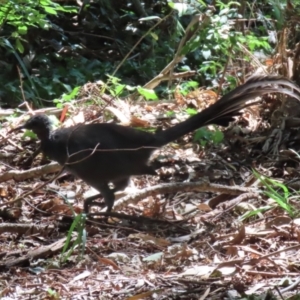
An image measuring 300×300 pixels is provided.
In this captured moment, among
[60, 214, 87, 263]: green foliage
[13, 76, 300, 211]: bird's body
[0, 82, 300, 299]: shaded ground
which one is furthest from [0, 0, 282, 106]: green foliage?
[60, 214, 87, 263]: green foliage

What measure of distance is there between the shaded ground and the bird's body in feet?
0.79

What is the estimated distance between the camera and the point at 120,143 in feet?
17.3

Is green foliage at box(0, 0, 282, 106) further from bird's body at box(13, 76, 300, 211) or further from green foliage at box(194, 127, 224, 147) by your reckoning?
bird's body at box(13, 76, 300, 211)

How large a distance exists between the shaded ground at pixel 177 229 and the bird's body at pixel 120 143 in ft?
0.79

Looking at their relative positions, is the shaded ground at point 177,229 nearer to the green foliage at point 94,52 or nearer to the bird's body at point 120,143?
the bird's body at point 120,143

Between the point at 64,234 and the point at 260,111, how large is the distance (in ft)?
8.16

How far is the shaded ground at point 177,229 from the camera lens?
3928 millimetres

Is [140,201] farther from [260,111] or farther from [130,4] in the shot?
[130,4]

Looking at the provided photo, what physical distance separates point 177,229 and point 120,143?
800mm

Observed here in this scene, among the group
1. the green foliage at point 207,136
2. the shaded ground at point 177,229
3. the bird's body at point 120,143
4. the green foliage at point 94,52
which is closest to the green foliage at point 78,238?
the shaded ground at point 177,229

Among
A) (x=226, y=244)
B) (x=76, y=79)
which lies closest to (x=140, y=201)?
(x=226, y=244)

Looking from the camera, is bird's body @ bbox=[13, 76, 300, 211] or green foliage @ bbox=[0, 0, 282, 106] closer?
bird's body @ bbox=[13, 76, 300, 211]

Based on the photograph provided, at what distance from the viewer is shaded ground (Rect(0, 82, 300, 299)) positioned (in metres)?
3.93

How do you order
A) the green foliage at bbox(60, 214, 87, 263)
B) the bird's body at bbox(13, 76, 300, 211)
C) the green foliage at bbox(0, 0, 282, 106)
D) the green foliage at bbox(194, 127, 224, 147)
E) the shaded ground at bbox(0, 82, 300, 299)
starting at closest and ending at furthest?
1. the shaded ground at bbox(0, 82, 300, 299)
2. the green foliage at bbox(60, 214, 87, 263)
3. the bird's body at bbox(13, 76, 300, 211)
4. the green foliage at bbox(194, 127, 224, 147)
5. the green foliage at bbox(0, 0, 282, 106)
